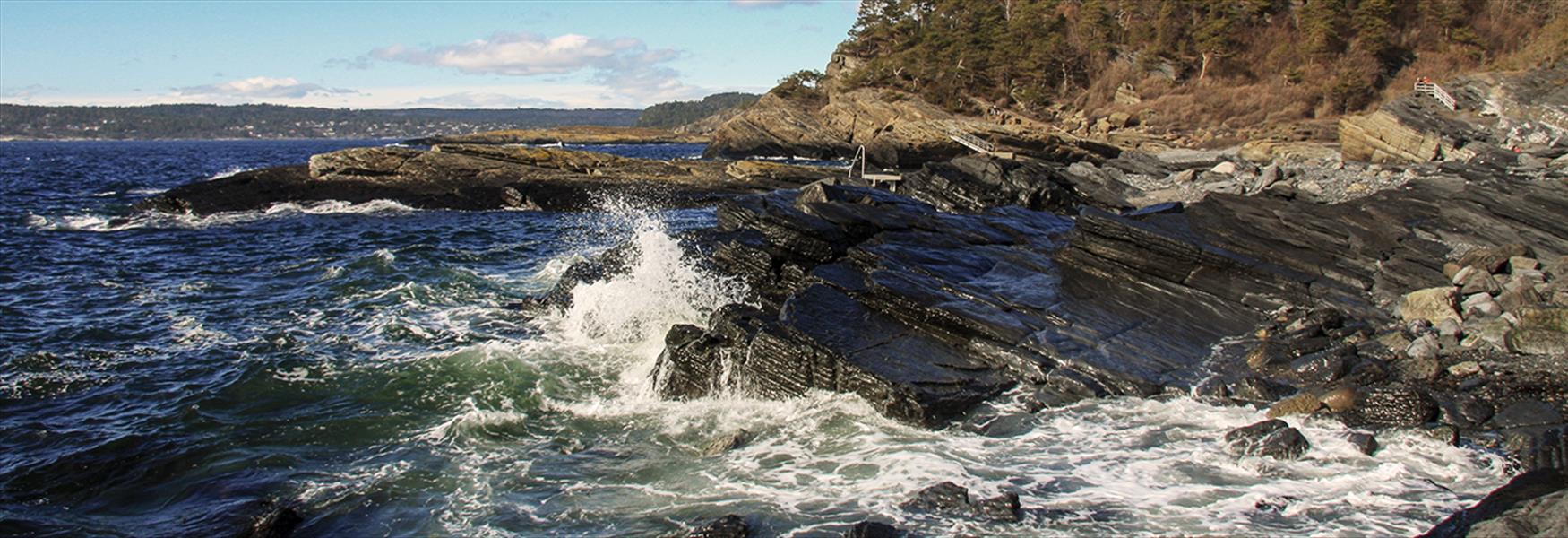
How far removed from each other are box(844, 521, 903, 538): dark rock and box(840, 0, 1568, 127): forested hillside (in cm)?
5633

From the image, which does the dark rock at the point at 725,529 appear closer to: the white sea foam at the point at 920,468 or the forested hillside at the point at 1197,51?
the white sea foam at the point at 920,468

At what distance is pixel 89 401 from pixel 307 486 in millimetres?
5863

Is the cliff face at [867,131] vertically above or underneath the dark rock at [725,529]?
above

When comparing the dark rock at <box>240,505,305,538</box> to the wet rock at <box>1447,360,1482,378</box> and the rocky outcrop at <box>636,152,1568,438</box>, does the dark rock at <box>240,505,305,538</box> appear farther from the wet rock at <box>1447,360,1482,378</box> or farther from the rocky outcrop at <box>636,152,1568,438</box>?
the wet rock at <box>1447,360,1482,378</box>

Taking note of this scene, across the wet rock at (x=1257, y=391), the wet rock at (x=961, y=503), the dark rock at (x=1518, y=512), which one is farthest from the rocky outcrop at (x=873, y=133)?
the wet rock at (x=961, y=503)

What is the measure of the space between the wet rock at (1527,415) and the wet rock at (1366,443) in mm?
1625

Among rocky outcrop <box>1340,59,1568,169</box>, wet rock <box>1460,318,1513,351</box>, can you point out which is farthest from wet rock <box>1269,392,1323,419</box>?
rocky outcrop <box>1340,59,1568,169</box>

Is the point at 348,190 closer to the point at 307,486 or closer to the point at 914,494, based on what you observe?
the point at 307,486

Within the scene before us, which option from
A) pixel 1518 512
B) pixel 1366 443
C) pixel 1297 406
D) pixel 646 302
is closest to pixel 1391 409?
Answer: pixel 1297 406

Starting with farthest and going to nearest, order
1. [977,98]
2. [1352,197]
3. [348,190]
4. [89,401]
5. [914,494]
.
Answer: [977,98]
[348,190]
[1352,197]
[89,401]
[914,494]

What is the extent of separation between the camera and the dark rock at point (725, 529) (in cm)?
888

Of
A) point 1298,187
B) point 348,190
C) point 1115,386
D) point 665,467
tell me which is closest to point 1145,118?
point 1298,187

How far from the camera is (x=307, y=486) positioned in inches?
421

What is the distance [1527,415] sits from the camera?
A: 1062 cm
